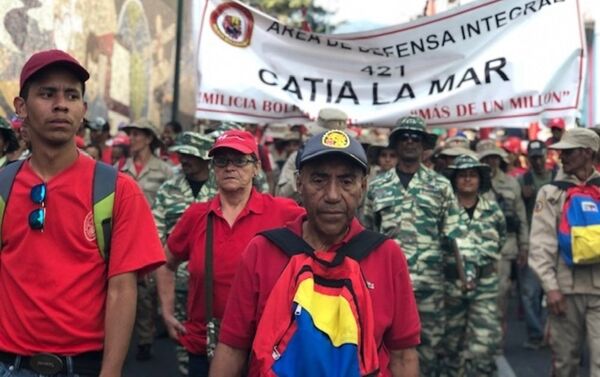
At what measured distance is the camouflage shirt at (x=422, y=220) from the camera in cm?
649

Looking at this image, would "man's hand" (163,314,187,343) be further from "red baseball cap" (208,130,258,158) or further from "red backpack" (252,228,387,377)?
"red backpack" (252,228,387,377)

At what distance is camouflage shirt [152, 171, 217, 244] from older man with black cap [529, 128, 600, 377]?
2.43 m

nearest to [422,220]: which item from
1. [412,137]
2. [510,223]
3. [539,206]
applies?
[412,137]

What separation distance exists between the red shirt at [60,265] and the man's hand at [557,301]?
3.95 m

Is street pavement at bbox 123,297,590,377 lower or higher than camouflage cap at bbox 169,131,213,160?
lower

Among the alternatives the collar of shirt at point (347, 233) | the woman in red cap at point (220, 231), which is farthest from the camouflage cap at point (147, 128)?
the collar of shirt at point (347, 233)

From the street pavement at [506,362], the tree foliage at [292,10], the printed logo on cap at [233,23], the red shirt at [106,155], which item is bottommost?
the street pavement at [506,362]

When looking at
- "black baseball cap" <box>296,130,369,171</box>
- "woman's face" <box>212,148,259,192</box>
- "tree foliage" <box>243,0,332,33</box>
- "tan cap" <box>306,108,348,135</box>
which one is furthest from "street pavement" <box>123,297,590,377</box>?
"tree foliage" <box>243,0,332,33</box>

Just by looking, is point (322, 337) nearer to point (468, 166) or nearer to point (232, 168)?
point (232, 168)

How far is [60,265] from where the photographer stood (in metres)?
3.16

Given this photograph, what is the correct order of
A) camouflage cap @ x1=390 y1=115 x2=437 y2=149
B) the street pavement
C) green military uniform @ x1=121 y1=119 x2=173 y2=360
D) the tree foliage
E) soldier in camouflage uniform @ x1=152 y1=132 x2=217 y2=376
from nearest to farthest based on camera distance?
1. soldier in camouflage uniform @ x1=152 y1=132 x2=217 y2=376
2. camouflage cap @ x1=390 y1=115 x2=437 y2=149
3. the street pavement
4. green military uniform @ x1=121 y1=119 x2=173 y2=360
5. the tree foliage

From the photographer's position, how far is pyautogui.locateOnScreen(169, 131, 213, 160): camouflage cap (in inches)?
264

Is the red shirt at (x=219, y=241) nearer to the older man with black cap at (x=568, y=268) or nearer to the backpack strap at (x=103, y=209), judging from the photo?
the backpack strap at (x=103, y=209)

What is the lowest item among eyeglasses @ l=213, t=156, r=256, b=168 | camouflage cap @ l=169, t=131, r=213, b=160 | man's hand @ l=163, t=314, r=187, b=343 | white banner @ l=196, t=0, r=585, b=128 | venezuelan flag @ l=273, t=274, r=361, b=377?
man's hand @ l=163, t=314, r=187, b=343
